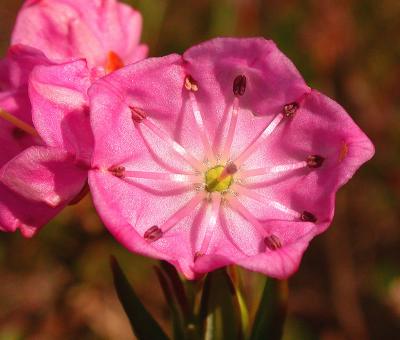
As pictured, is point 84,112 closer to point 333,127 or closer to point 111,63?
point 111,63

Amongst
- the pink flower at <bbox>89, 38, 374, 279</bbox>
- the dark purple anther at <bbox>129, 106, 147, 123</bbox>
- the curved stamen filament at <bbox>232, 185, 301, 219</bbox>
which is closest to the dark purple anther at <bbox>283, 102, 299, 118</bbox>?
the pink flower at <bbox>89, 38, 374, 279</bbox>

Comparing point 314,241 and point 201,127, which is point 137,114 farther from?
point 314,241

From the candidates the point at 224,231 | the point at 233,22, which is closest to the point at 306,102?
the point at 224,231

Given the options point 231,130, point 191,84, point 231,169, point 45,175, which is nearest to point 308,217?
point 231,169

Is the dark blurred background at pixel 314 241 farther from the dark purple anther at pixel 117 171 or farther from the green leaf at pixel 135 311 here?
the dark purple anther at pixel 117 171

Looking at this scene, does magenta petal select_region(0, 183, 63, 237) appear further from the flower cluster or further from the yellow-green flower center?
the yellow-green flower center

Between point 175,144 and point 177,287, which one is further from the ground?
point 175,144
